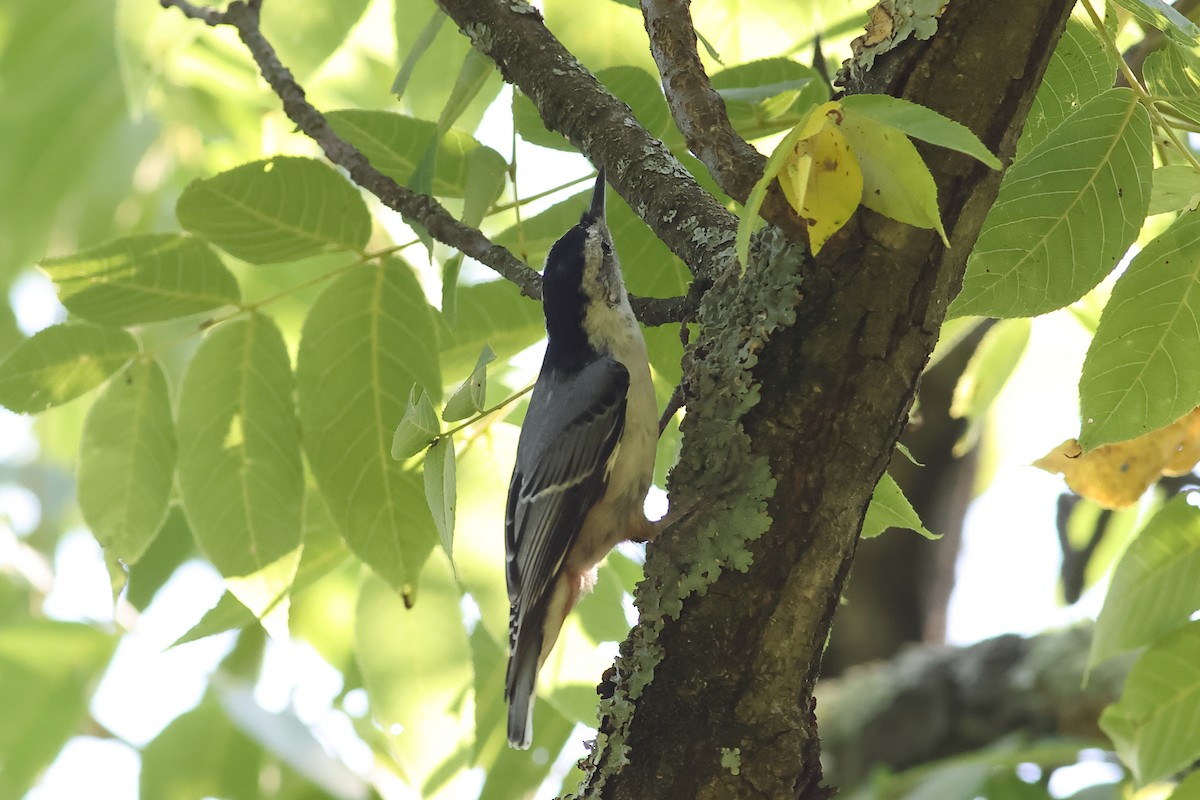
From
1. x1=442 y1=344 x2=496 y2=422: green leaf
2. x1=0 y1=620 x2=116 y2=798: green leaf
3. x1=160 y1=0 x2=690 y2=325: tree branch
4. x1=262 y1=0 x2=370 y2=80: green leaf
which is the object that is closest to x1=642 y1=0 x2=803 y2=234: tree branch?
x1=160 y1=0 x2=690 y2=325: tree branch

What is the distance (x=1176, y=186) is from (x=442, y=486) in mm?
1155

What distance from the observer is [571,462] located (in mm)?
2438

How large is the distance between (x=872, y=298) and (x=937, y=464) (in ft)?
11.3

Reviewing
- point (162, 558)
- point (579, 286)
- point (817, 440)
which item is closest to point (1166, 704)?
point (817, 440)

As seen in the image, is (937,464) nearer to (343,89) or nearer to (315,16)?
(343,89)

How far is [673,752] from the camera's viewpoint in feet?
4.89

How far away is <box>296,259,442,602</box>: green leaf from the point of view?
203 centimetres

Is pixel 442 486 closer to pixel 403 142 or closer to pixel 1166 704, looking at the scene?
pixel 403 142

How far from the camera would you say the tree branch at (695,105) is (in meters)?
1.64

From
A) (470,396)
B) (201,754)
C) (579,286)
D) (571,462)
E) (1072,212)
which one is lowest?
(201,754)

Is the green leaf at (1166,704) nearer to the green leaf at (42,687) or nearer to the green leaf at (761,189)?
the green leaf at (761,189)

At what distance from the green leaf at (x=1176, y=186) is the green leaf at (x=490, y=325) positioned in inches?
43.6

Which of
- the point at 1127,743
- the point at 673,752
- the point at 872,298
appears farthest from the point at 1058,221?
the point at 1127,743

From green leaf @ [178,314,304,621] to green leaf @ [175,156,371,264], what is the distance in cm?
16
